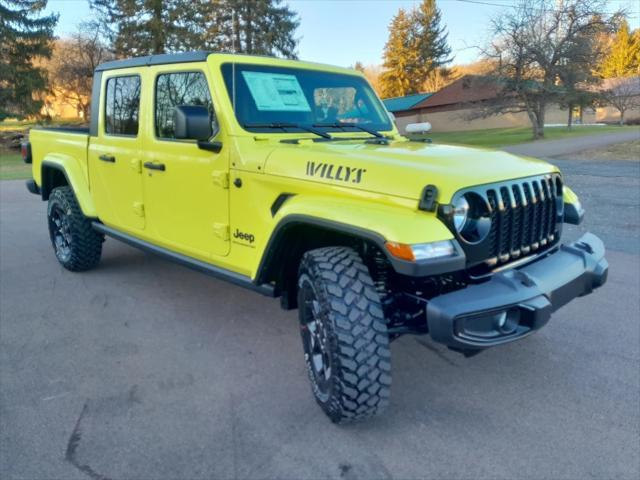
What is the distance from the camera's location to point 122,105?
4.64m

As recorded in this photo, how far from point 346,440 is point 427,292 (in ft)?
2.88

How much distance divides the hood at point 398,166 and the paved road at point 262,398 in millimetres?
1242

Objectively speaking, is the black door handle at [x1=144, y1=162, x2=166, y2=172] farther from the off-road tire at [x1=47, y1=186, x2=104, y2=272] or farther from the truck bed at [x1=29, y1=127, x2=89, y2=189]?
the off-road tire at [x1=47, y1=186, x2=104, y2=272]

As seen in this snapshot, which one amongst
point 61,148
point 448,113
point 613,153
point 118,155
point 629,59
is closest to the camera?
point 118,155

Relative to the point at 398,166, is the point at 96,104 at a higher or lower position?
higher

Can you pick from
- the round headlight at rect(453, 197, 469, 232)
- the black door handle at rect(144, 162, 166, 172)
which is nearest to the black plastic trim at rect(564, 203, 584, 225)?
the round headlight at rect(453, 197, 469, 232)

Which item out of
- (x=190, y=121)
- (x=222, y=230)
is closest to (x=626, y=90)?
(x=222, y=230)

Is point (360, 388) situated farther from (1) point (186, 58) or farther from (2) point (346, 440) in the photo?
(1) point (186, 58)

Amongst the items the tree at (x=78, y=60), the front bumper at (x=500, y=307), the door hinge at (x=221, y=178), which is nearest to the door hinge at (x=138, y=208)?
the door hinge at (x=221, y=178)

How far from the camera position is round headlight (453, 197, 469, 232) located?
265cm

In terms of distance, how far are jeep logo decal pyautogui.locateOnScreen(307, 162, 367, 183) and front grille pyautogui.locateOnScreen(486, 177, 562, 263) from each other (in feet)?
2.16

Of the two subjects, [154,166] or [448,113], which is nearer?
[154,166]

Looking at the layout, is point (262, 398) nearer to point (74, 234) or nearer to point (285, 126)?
point (285, 126)

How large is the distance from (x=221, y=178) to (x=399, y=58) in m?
56.2
